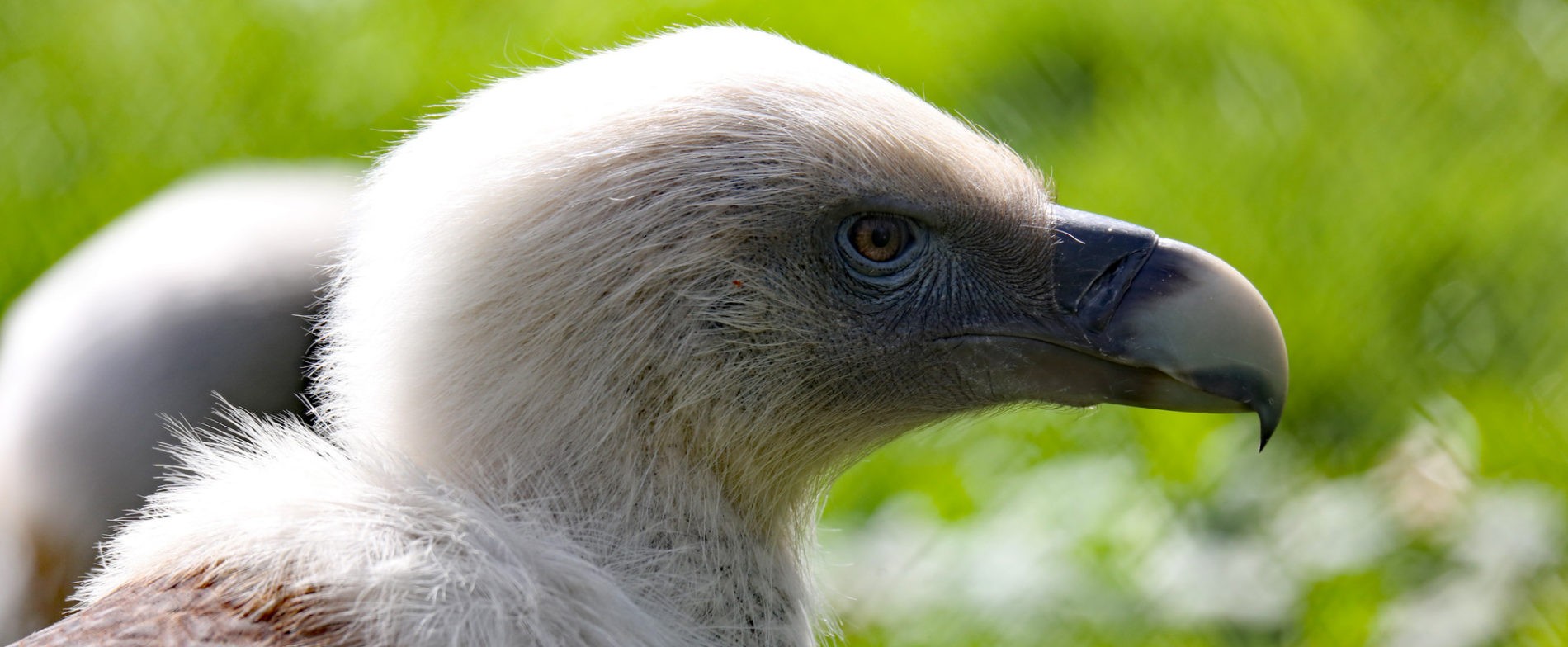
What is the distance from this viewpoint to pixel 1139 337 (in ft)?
7.17

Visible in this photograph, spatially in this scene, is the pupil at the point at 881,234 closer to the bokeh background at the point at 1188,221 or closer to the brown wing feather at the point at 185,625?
the bokeh background at the point at 1188,221

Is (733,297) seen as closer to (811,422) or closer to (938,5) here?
(811,422)

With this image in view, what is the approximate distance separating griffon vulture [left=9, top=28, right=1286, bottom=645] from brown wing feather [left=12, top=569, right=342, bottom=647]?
0.06 m

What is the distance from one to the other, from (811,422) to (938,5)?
312 centimetres

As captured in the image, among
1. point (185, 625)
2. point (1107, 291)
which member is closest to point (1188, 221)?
point (1107, 291)

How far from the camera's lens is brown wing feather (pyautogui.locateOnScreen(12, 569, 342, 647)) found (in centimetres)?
180

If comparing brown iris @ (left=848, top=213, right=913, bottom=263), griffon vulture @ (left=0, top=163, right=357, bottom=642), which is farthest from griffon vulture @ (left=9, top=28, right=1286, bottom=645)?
griffon vulture @ (left=0, top=163, right=357, bottom=642)

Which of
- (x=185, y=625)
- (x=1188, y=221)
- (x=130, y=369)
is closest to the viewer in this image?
(x=185, y=625)

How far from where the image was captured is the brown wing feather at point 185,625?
1.80 meters

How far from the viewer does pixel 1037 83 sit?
4.93 metres

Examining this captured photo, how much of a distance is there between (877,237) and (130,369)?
1.43 m

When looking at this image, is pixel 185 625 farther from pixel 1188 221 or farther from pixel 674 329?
pixel 1188 221

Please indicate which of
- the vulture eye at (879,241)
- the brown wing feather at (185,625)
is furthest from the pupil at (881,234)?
the brown wing feather at (185,625)

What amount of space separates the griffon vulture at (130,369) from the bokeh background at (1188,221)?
25.9 inches
